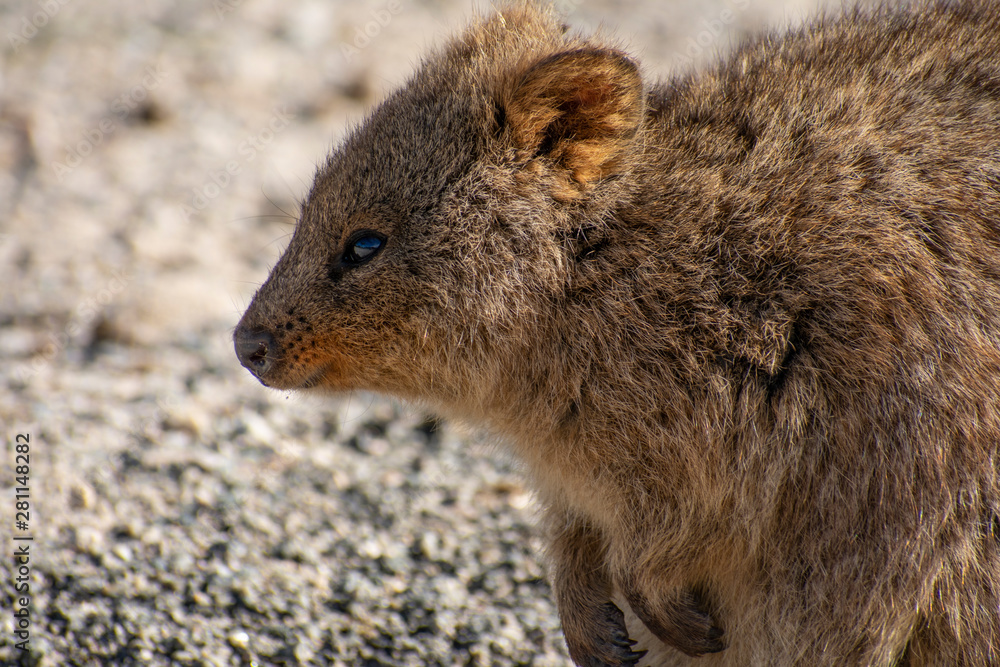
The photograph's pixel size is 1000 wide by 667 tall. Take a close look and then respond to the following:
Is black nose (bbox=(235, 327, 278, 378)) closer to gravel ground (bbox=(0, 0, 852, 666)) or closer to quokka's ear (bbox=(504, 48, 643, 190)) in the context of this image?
gravel ground (bbox=(0, 0, 852, 666))

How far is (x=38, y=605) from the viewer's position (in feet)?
13.7

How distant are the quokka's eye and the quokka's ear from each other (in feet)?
2.11

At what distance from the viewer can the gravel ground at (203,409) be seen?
4406 millimetres

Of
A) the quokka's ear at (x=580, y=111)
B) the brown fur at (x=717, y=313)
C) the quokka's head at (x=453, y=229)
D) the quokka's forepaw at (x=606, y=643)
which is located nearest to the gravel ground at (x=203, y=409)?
the quokka's forepaw at (x=606, y=643)

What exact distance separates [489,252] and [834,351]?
1.25m

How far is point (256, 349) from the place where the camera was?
392cm

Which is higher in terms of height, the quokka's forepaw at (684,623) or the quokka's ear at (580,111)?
the quokka's ear at (580,111)

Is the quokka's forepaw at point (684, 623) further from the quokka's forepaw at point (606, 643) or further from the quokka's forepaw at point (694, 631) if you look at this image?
the quokka's forepaw at point (606, 643)

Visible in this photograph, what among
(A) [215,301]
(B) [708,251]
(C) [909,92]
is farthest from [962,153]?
(A) [215,301]

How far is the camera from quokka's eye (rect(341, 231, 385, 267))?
388cm

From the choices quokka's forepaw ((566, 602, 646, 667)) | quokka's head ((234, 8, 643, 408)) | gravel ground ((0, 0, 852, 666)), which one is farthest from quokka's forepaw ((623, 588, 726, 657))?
quokka's head ((234, 8, 643, 408))

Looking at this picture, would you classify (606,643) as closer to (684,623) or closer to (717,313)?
(684,623)

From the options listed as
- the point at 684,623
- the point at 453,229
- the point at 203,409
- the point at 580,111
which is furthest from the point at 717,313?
the point at 203,409

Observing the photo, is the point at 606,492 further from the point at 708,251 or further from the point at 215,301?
the point at 215,301
